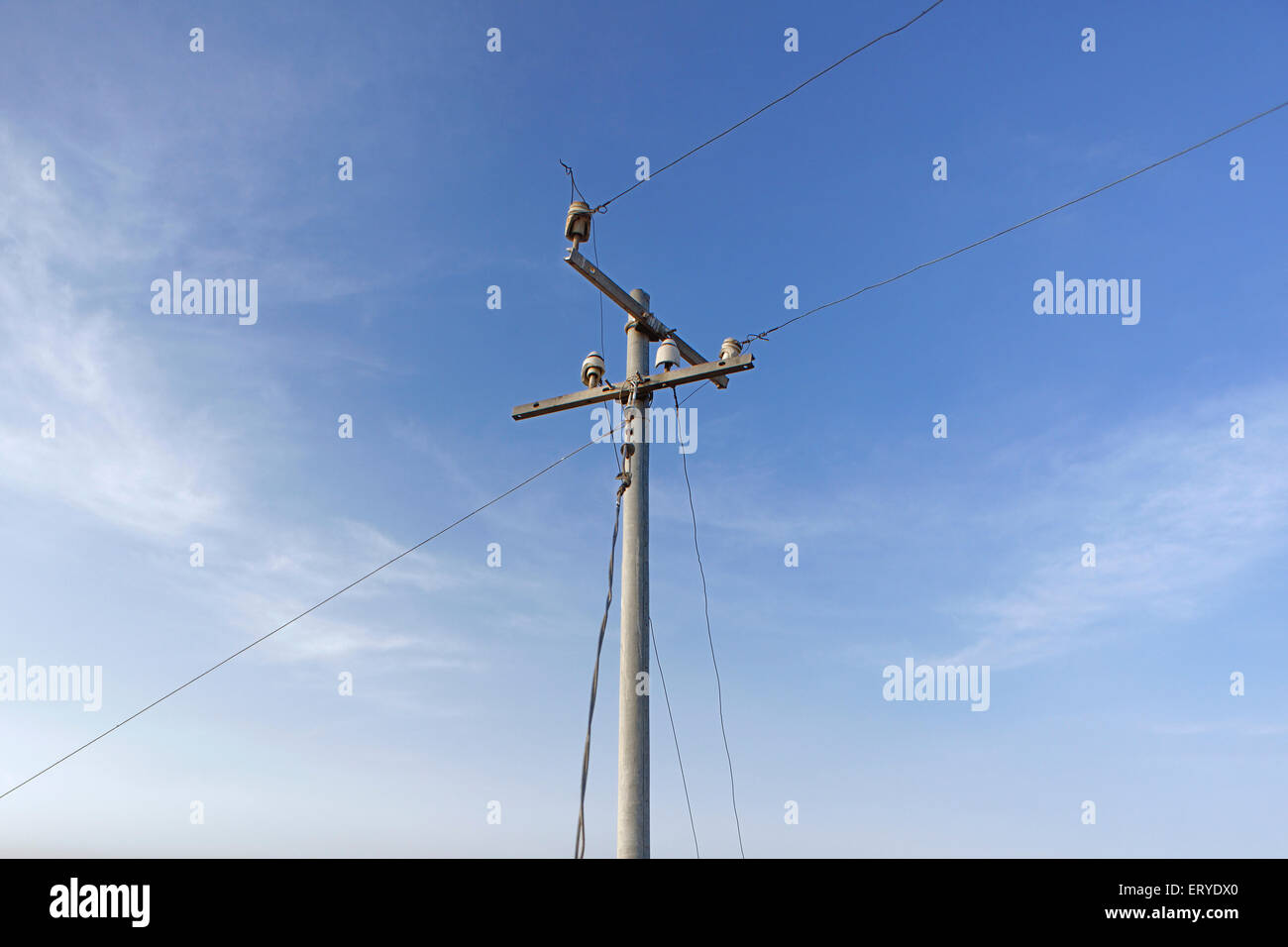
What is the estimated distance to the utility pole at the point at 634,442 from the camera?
8938 millimetres

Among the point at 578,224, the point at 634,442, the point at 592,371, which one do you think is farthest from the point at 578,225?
the point at 634,442

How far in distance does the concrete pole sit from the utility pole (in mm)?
10

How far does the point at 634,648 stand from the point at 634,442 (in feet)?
8.15

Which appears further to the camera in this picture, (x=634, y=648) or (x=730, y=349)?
(x=730, y=349)

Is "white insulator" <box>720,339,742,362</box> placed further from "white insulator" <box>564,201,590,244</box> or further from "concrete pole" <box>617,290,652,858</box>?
"white insulator" <box>564,201,590,244</box>

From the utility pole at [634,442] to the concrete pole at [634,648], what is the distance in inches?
0.4

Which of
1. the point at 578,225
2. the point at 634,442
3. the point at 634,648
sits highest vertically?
the point at 578,225

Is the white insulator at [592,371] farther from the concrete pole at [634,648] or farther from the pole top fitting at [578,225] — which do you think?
the pole top fitting at [578,225]

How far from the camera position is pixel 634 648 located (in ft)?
30.9

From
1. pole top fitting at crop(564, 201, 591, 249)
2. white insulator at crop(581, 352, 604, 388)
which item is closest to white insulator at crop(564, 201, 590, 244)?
pole top fitting at crop(564, 201, 591, 249)

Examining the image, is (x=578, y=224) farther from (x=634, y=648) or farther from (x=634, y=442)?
(x=634, y=648)

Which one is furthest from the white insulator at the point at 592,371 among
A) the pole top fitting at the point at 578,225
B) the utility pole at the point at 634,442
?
the pole top fitting at the point at 578,225
